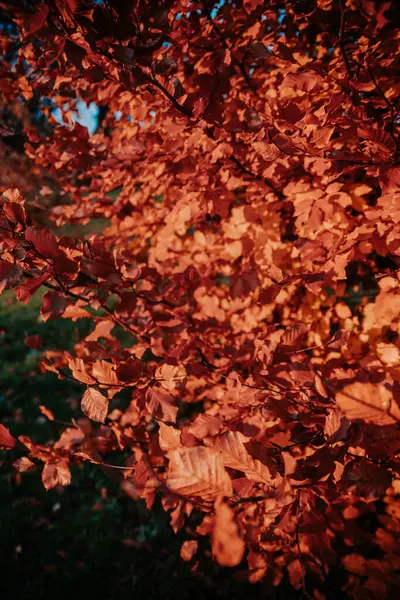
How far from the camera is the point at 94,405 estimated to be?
86 centimetres

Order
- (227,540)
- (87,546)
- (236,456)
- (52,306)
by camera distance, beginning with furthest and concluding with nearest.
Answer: (87,546), (52,306), (236,456), (227,540)

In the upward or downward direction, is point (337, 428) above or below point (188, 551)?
above

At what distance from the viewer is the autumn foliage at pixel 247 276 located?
76 cm

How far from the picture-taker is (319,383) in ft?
2.56

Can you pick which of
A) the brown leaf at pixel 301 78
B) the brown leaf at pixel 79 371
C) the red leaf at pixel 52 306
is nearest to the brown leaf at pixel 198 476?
the brown leaf at pixel 79 371

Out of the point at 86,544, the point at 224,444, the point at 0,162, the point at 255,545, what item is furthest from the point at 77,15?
the point at 0,162

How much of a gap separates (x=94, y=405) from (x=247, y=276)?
0.78 metres

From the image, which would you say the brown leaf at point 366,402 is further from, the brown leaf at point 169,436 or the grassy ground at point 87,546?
the grassy ground at point 87,546

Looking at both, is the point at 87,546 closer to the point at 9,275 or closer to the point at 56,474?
the point at 56,474

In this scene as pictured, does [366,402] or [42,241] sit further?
[42,241]

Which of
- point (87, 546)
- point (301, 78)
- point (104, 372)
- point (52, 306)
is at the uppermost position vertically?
point (301, 78)

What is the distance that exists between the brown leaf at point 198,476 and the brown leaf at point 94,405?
31 centimetres

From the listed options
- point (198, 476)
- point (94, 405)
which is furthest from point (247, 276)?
point (198, 476)

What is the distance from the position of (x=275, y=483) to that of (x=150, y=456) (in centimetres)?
59
